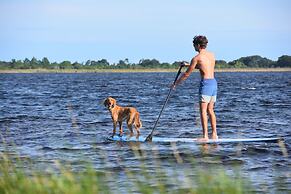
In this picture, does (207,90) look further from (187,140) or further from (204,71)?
(187,140)

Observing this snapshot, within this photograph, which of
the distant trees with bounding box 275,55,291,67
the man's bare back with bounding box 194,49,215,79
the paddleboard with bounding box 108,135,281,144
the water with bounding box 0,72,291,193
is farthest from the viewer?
the distant trees with bounding box 275,55,291,67

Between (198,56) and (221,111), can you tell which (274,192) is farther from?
(221,111)

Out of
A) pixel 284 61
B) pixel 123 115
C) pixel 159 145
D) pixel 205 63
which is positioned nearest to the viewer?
pixel 205 63

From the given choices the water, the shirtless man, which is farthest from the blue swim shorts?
the water

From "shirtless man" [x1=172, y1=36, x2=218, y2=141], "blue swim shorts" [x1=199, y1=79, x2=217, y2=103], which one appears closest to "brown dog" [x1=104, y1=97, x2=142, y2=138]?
"shirtless man" [x1=172, y1=36, x2=218, y2=141]

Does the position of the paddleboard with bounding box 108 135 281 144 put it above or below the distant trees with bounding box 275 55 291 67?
above

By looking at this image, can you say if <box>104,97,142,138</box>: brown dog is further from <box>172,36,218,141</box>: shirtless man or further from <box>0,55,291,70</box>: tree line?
<box>0,55,291,70</box>: tree line

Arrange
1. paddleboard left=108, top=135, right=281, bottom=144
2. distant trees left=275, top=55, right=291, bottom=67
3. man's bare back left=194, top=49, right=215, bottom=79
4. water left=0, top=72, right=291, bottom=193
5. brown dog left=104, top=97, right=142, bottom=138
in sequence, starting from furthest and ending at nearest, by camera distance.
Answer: distant trees left=275, top=55, right=291, bottom=67
brown dog left=104, top=97, right=142, bottom=138
paddleboard left=108, top=135, right=281, bottom=144
man's bare back left=194, top=49, right=215, bottom=79
water left=0, top=72, right=291, bottom=193

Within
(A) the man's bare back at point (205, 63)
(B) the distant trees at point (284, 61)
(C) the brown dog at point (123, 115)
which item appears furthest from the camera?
(B) the distant trees at point (284, 61)

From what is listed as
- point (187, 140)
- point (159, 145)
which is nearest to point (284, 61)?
point (187, 140)

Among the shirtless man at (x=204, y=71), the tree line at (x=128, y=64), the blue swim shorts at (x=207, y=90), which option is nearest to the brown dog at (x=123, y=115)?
the shirtless man at (x=204, y=71)

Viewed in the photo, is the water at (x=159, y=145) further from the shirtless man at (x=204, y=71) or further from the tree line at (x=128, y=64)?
the tree line at (x=128, y=64)

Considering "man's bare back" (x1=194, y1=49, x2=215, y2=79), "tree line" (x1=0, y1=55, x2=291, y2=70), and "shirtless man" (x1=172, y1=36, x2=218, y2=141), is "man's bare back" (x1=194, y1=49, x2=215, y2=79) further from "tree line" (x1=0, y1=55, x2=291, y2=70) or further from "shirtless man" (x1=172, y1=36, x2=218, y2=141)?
"tree line" (x1=0, y1=55, x2=291, y2=70)

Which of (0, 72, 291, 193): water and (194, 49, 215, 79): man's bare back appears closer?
(0, 72, 291, 193): water
